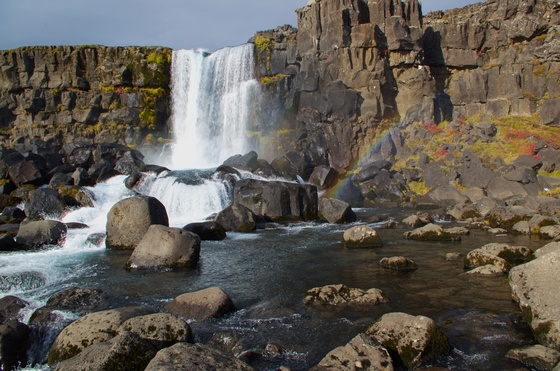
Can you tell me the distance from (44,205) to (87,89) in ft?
83.9

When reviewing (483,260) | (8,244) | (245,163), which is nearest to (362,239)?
(483,260)

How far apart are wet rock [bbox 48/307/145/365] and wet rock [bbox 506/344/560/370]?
7.23 m

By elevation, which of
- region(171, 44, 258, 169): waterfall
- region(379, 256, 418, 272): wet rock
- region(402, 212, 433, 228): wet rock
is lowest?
region(402, 212, 433, 228): wet rock

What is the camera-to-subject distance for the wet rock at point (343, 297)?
418 inches

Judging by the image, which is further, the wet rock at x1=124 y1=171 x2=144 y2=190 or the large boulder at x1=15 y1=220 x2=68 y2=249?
the wet rock at x1=124 y1=171 x2=144 y2=190

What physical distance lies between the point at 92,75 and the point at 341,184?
30150 millimetres

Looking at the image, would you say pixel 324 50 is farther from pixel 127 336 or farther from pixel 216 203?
pixel 127 336

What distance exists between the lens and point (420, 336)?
25.5ft

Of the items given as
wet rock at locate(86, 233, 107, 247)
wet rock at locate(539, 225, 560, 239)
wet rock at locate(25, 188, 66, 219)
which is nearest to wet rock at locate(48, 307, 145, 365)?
wet rock at locate(86, 233, 107, 247)

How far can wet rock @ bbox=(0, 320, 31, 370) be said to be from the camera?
8.05m

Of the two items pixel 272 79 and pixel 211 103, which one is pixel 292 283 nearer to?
pixel 272 79

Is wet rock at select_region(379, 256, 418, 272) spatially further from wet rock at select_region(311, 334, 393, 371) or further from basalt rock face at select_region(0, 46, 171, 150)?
basalt rock face at select_region(0, 46, 171, 150)

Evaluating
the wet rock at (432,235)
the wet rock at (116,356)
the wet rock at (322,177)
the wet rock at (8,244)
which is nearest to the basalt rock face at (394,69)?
the wet rock at (322,177)

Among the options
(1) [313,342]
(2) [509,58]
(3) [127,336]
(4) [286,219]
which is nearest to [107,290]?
(3) [127,336]
